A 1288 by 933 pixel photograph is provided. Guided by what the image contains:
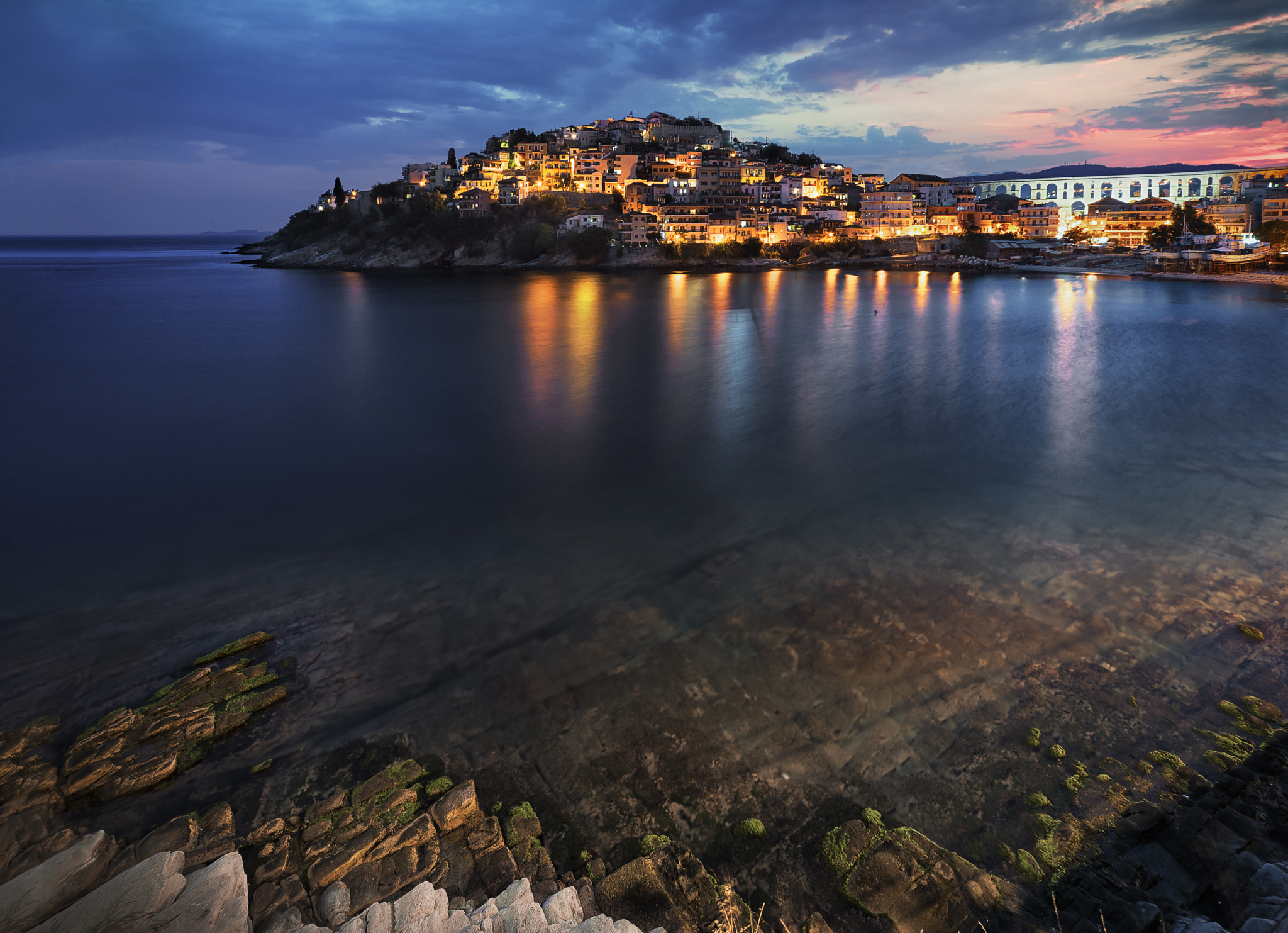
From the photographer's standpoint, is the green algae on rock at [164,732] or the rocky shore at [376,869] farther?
the green algae on rock at [164,732]

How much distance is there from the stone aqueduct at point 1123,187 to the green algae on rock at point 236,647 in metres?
78.4

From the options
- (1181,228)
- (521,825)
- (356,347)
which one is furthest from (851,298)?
(1181,228)

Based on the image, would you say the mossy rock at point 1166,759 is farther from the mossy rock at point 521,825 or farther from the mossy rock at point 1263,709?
the mossy rock at point 521,825

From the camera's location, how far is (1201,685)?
4730 mm

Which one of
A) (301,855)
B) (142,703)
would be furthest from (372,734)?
(142,703)

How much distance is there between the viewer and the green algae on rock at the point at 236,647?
529cm

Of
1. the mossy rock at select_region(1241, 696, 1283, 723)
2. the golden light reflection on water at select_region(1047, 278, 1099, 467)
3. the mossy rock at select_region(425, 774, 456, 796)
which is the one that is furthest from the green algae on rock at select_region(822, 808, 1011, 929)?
the golden light reflection on water at select_region(1047, 278, 1099, 467)

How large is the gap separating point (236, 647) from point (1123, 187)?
10424 cm

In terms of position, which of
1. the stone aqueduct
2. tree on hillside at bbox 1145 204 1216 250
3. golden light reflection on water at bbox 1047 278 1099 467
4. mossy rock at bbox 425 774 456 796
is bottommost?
mossy rock at bbox 425 774 456 796

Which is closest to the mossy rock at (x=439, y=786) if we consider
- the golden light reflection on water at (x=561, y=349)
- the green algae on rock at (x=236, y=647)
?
the green algae on rock at (x=236, y=647)

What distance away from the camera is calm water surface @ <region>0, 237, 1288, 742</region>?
6.71m

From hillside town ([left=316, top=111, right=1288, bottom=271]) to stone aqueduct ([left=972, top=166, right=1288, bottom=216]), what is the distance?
0.34 meters

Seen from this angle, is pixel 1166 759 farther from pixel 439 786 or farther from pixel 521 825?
pixel 439 786

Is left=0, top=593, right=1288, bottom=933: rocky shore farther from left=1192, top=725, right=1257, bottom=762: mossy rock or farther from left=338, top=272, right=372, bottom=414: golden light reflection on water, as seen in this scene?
left=338, top=272, right=372, bottom=414: golden light reflection on water
